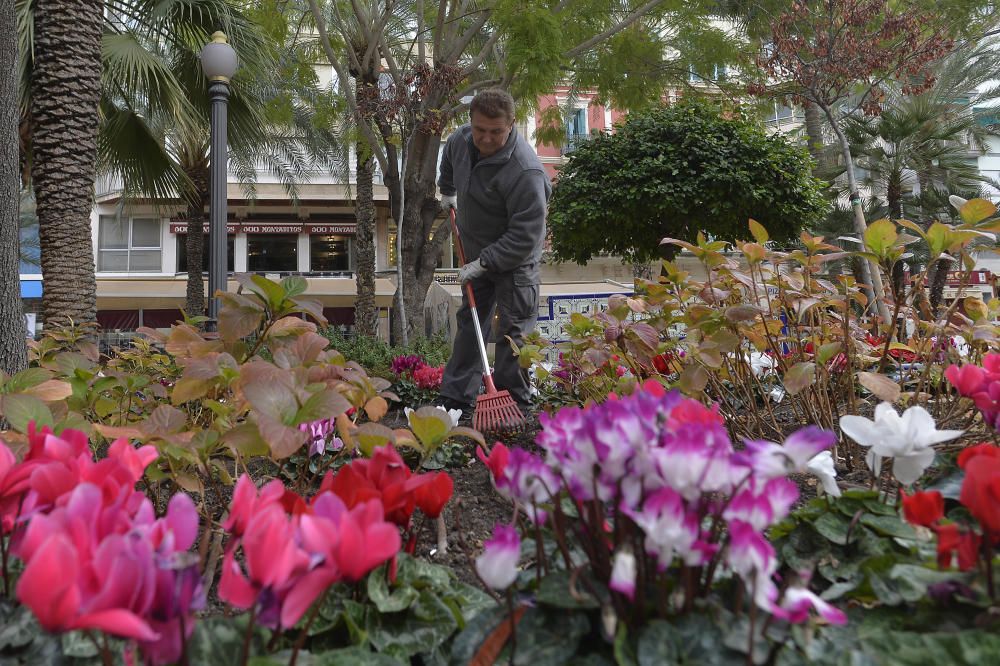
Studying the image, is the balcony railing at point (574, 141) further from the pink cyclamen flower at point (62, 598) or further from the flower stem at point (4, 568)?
the pink cyclamen flower at point (62, 598)

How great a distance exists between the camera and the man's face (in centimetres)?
365

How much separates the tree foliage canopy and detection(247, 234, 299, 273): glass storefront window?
19.1 m

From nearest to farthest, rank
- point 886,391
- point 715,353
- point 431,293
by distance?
point 886,391
point 715,353
point 431,293

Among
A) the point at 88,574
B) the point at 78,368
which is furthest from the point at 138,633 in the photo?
the point at 78,368

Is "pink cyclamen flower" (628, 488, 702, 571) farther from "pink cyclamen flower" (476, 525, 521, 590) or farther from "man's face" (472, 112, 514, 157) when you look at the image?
"man's face" (472, 112, 514, 157)

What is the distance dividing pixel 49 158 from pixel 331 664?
6287 millimetres

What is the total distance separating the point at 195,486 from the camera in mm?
1429

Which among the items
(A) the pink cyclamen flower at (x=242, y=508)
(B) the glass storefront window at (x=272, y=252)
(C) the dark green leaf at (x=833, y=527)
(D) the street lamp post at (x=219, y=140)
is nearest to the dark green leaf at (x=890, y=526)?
Result: (C) the dark green leaf at (x=833, y=527)

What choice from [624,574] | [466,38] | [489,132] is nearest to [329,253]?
[466,38]

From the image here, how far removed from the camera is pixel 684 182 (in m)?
8.84

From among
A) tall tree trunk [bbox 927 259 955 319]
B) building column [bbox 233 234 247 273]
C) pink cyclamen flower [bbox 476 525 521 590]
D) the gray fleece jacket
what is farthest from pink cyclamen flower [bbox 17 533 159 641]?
building column [bbox 233 234 247 273]

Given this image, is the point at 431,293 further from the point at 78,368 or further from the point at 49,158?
the point at 78,368

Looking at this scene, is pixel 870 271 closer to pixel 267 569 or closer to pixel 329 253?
pixel 267 569

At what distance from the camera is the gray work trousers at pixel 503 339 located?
3924 mm
